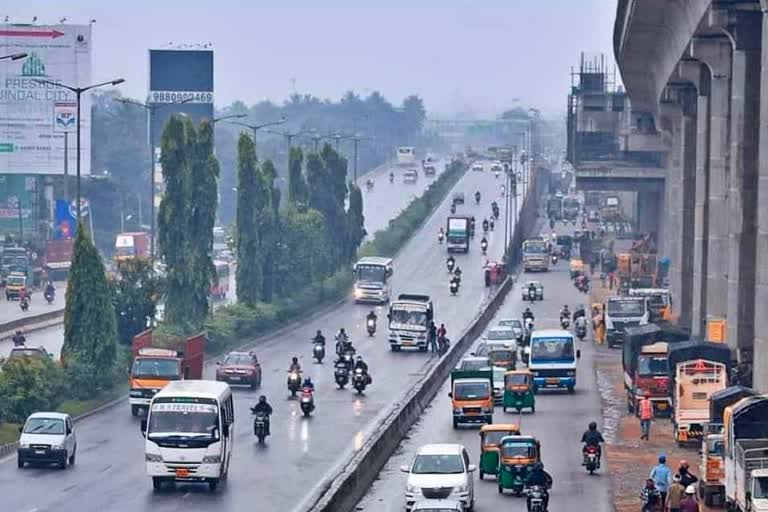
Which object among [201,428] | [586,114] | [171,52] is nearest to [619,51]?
[201,428]

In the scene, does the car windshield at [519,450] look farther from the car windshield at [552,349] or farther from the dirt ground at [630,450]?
the car windshield at [552,349]

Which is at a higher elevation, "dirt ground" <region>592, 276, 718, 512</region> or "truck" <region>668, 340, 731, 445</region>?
"truck" <region>668, 340, 731, 445</region>

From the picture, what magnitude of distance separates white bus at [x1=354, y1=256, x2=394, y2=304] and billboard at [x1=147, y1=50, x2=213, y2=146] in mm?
37714

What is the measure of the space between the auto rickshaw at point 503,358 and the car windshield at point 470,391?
37.0ft

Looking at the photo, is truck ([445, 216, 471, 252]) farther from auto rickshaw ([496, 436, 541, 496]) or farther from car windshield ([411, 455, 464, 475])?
car windshield ([411, 455, 464, 475])

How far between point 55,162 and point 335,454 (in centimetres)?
6828

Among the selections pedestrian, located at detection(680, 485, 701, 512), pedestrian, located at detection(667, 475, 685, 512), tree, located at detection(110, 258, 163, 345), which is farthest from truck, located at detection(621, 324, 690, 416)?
pedestrian, located at detection(680, 485, 701, 512)

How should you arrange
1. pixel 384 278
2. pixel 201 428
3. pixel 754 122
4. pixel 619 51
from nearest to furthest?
pixel 201 428
pixel 754 122
pixel 619 51
pixel 384 278

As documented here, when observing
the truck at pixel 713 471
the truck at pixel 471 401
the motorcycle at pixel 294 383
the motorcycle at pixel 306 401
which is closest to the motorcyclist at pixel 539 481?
the truck at pixel 713 471

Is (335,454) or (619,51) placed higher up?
(619,51)

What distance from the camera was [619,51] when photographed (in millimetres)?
84562

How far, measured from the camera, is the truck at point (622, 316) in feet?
278

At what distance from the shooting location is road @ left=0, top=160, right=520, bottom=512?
42.2 m

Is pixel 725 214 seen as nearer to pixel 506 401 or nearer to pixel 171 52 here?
pixel 506 401
